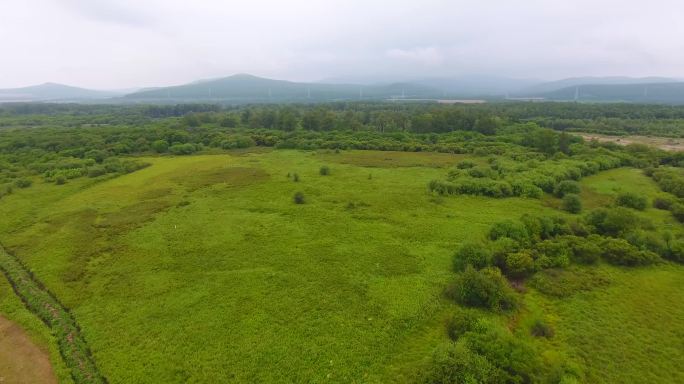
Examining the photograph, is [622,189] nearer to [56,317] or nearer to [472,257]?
[472,257]

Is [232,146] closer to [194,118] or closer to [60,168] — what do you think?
[60,168]

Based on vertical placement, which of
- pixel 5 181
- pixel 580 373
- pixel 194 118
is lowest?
pixel 580 373

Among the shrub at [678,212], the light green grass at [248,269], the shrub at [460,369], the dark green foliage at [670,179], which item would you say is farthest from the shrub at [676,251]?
the shrub at [460,369]

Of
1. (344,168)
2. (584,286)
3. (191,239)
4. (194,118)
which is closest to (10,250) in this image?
(191,239)

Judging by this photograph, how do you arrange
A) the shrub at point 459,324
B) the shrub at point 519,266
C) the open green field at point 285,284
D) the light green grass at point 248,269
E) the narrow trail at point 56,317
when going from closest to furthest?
1. the narrow trail at point 56,317
2. the open green field at point 285,284
3. the light green grass at point 248,269
4. the shrub at point 459,324
5. the shrub at point 519,266

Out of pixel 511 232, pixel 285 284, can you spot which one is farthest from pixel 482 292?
pixel 285 284

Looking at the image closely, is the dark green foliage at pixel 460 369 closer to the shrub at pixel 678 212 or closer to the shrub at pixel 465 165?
the shrub at pixel 678 212

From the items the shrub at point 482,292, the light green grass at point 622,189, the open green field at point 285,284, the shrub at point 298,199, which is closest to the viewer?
the open green field at point 285,284
